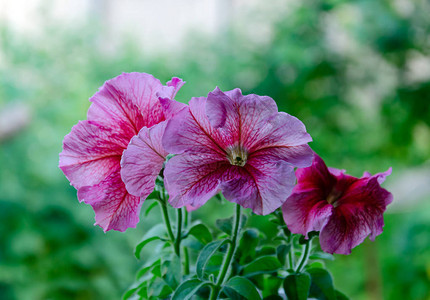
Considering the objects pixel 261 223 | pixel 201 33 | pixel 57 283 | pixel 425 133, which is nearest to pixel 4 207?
pixel 57 283

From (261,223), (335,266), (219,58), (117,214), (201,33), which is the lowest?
(117,214)

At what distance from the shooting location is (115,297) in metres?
1.71

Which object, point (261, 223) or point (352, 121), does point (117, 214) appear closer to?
point (261, 223)

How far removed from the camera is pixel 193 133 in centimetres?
38

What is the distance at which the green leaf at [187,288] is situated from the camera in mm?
410

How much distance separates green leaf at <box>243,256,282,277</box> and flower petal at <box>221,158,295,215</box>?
0.47 feet

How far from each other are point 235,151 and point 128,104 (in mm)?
106

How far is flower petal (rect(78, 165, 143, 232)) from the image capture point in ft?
1.28

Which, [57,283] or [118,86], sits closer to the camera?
[118,86]

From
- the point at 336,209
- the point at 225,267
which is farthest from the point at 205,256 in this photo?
the point at 336,209

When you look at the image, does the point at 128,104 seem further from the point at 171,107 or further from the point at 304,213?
the point at 304,213

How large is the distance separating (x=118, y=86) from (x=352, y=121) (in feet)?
5.86

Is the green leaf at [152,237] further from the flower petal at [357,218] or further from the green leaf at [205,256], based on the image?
the flower petal at [357,218]

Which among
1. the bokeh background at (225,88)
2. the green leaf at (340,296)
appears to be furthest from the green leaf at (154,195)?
the bokeh background at (225,88)
